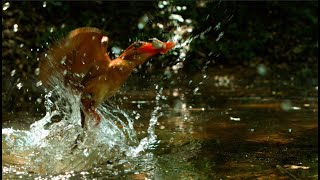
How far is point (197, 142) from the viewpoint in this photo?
12.0 feet

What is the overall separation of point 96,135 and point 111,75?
1.32 ft

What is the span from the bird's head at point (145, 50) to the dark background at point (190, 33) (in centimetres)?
236

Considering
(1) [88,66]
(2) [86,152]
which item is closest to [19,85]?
(1) [88,66]

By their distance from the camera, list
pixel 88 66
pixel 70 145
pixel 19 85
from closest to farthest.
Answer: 1. pixel 70 145
2. pixel 88 66
3. pixel 19 85

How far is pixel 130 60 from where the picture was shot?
3.37 metres

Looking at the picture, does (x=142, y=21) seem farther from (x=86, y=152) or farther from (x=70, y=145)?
(x=86, y=152)

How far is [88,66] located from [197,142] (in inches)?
32.9

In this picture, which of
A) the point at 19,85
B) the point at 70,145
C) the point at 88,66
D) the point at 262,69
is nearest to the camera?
the point at 70,145

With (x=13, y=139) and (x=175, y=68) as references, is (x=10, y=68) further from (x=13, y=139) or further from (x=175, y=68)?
(x=13, y=139)

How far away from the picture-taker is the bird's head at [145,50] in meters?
3.24

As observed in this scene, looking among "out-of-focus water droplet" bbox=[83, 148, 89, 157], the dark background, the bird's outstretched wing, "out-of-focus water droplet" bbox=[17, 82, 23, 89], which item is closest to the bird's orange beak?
the bird's outstretched wing

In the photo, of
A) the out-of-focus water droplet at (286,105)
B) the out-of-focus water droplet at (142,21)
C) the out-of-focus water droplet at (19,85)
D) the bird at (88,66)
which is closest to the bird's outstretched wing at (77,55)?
the bird at (88,66)

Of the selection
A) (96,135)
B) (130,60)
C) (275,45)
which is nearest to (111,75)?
(130,60)

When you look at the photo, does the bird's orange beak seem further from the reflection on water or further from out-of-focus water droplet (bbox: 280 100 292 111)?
out-of-focus water droplet (bbox: 280 100 292 111)
